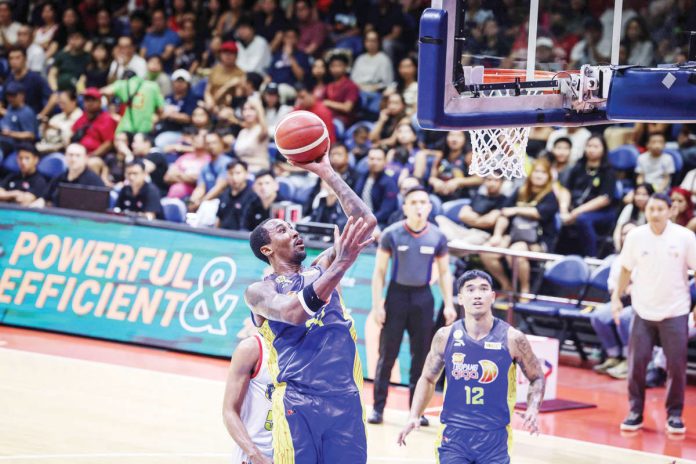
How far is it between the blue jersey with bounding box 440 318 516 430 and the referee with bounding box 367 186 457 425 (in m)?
2.84

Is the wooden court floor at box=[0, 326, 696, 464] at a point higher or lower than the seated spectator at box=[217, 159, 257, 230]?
lower

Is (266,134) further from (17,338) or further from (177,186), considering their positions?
(17,338)

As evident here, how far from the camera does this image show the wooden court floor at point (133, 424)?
8.40 m

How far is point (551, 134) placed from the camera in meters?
13.2

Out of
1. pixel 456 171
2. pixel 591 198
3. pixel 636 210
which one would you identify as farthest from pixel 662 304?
pixel 456 171

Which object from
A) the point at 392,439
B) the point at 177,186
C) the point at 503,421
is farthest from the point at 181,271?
the point at 503,421

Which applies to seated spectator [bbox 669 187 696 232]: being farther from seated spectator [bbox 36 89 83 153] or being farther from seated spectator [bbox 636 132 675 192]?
seated spectator [bbox 36 89 83 153]

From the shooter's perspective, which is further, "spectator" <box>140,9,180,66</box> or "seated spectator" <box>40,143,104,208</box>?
"spectator" <box>140,9,180,66</box>

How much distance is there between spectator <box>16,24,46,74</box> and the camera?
1811 centimetres

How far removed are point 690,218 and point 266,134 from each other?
5.29 m

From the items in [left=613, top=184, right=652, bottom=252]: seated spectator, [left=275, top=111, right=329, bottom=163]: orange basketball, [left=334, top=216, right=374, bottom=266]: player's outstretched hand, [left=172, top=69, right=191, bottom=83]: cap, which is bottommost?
[left=613, top=184, right=652, bottom=252]: seated spectator

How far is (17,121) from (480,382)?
37.5 ft

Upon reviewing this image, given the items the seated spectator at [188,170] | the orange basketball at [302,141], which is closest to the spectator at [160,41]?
the seated spectator at [188,170]

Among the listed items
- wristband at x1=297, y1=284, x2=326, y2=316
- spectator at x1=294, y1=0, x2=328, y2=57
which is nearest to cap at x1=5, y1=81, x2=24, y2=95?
spectator at x1=294, y1=0, x2=328, y2=57
